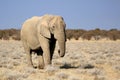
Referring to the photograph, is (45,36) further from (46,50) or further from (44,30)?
(46,50)

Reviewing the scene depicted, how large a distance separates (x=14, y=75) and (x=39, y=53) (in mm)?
4291

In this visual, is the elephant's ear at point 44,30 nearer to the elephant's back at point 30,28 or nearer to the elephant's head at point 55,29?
the elephant's head at point 55,29

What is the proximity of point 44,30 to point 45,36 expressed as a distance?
244 mm

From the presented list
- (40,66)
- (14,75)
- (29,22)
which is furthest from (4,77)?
(29,22)

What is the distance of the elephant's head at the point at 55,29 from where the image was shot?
12927mm

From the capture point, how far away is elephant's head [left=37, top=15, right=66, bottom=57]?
42.4 ft

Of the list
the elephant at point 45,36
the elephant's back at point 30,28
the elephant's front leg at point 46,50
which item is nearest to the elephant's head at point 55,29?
the elephant at point 45,36

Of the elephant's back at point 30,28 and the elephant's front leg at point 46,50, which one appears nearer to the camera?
the elephant's front leg at point 46,50

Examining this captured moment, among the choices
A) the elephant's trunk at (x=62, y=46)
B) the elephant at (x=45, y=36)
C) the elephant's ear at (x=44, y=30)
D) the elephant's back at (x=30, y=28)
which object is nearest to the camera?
the elephant's trunk at (x=62, y=46)

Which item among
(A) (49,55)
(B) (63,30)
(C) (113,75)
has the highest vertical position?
(B) (63,30)

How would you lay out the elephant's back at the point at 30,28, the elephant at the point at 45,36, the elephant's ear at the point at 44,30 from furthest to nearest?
the elephant's back at the point at 30,28 → the elephant's ear at the point at 44,30 → the elephant at the point at 45,36

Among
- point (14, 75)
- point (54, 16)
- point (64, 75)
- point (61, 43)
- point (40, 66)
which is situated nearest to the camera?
point (14, 75)

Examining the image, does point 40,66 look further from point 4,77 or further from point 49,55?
point 4,77

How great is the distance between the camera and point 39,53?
15359 mm
